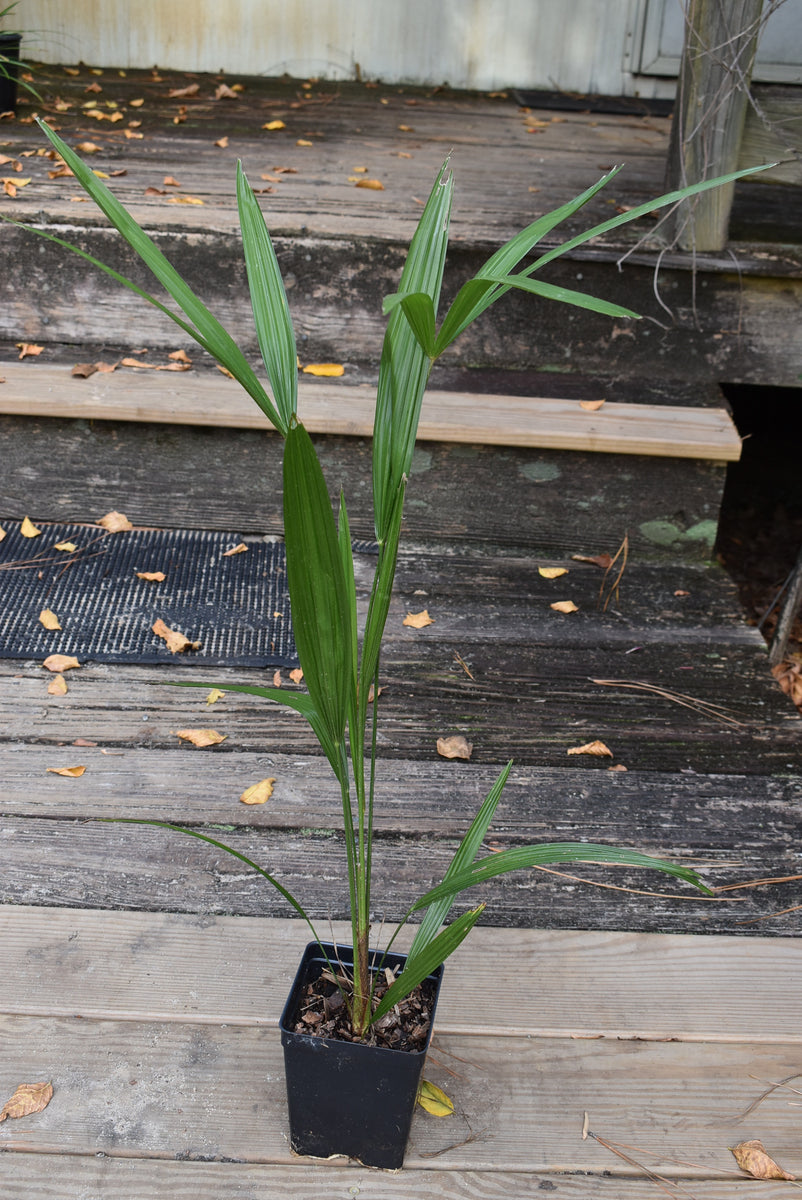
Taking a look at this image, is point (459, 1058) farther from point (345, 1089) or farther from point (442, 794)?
point (442, 794)

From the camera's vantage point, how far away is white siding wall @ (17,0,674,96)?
13.5 ft

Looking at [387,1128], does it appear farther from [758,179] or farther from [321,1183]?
[758,179]

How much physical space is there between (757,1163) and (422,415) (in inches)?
60.1

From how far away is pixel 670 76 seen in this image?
4207 millimetres

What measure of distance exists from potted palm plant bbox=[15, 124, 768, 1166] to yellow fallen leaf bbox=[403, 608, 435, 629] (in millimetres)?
932

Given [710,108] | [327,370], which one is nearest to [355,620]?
[327,370]

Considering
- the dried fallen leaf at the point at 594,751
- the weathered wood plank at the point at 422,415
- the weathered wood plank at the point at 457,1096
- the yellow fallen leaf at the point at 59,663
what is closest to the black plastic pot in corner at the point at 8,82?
the weathered wood plank at the point at 422,415

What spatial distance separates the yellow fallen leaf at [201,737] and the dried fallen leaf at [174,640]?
0.75 ft

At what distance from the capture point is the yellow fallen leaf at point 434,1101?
3.83 feet

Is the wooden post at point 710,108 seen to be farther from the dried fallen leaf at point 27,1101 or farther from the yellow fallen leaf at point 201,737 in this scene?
the dried fallen leaf at point 27,1101

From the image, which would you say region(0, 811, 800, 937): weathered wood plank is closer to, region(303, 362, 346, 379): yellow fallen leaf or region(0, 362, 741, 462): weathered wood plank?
region(0, 362, 741, 462): weathered wood plank

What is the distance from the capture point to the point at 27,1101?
1.14m

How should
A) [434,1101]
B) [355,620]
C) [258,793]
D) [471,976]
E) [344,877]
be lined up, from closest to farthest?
[355,620]
[434,1101]
[471,976]
[344,877]
[258,793]

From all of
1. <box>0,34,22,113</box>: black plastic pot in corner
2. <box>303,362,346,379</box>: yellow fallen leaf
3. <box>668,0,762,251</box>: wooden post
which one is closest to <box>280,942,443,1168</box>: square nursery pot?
<box>303,362,346,379</box>: yellow fallen leaf
